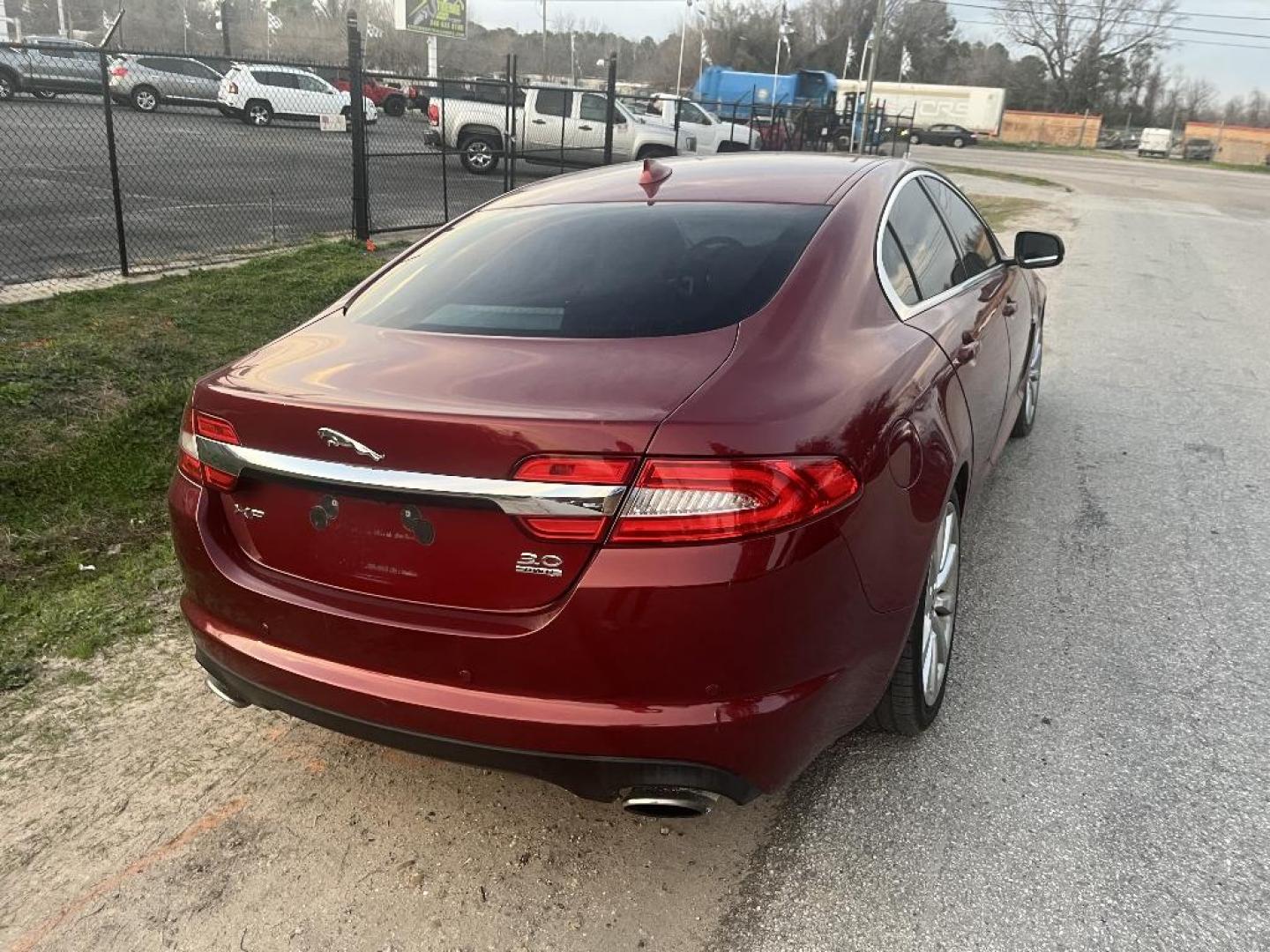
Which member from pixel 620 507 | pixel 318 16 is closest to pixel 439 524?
pixel 620 507

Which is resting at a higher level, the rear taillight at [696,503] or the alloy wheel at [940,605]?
the rear taillight at [696,503]

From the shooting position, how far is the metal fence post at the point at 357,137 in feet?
33.9

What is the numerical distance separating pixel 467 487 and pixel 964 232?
294 centimetres

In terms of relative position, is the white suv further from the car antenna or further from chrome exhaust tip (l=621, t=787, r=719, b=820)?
chrome exhaust tip (l=621, t=787, r=719, b=820)

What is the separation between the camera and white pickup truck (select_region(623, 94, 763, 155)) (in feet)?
72.6

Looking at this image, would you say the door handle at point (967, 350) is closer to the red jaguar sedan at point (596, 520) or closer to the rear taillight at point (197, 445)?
the red jaguar sedan at point (596, 520)

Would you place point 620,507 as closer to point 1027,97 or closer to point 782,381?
point 782,381

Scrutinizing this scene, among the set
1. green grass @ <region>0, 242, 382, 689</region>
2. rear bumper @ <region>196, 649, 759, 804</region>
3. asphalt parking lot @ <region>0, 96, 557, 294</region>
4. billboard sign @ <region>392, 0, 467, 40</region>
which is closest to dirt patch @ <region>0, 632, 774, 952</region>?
rear bumper @ <region>196, 649, 759, 804</region>

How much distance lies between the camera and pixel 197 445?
2.42m

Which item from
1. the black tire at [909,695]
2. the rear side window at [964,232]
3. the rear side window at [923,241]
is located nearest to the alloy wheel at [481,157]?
the rear side window at [964,232]

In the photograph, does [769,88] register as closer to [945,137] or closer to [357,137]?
[945,137]

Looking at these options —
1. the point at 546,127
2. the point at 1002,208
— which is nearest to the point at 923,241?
the point at 546,127

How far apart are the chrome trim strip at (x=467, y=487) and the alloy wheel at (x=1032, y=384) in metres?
3.91

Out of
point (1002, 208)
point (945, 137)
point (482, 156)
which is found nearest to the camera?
point (482, 156)
